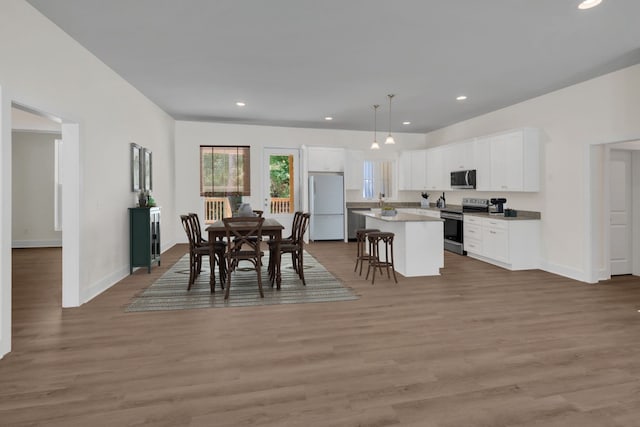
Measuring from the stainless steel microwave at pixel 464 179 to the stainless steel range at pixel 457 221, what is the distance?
371 millimetres

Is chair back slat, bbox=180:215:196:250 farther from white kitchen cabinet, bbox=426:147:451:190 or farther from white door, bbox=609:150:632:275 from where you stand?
white door, bbox=609:150:632:275

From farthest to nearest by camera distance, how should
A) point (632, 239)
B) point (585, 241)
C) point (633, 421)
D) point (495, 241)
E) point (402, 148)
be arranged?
1. point (402, 148)
2. point (495, 241)
3. point (632, 239)
4. point (585, 241)
5. point (633, 421)

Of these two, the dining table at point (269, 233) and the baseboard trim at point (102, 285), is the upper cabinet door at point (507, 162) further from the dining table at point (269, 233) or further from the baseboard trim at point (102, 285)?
the baseboard trim at point (102, 285)

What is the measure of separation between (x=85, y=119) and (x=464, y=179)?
6140 mm

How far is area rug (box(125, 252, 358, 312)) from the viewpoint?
3.90 metres

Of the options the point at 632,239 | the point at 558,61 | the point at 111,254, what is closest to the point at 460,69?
the point at 558,61

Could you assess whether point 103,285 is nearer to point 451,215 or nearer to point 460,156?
point 451,215

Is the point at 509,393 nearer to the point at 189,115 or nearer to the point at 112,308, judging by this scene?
the point at 112,308

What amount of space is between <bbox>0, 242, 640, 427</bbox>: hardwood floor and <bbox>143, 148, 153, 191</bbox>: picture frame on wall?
2.38m

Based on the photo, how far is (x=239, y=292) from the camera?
4.36m

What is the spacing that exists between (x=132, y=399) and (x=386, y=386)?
1471 mm

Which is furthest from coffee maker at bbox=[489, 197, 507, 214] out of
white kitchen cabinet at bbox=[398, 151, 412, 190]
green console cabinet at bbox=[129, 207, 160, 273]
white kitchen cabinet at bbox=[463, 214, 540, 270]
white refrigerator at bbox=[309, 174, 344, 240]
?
green console cabinet at bbox=[129, 207, 160, 273]

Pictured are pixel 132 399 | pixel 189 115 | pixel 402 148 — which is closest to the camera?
pixel 132 399

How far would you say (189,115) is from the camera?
7.34 meters
